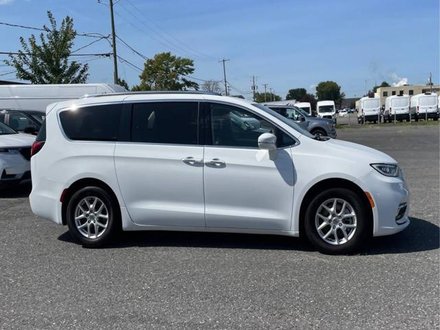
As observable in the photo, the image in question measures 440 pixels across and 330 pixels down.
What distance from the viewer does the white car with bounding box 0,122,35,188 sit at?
383 inches

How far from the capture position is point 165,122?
241 inches

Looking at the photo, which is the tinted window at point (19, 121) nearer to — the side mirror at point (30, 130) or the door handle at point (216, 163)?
the side mirror at point (30, 130)

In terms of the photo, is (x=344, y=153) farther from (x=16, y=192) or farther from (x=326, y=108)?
(x=326, y=108)

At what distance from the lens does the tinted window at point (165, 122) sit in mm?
6031

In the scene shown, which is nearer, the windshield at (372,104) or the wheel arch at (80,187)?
the wheel arch at (80,187)

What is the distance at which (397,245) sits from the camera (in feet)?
19.7

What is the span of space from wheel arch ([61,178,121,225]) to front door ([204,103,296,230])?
1.11m

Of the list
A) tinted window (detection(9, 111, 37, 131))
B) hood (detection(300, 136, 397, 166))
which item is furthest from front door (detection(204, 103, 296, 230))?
tinted window (detection(9, 111, 37, 131))

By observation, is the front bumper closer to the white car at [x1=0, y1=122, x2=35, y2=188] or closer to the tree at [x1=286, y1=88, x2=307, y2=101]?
the white car at [x1=0, y1=122, x2=35, y2=188]

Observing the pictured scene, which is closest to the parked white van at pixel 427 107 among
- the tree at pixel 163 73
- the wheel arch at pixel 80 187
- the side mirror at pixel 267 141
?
the tree at pixel 163 73

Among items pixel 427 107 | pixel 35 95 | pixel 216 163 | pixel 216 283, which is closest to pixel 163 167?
pixel 216 163

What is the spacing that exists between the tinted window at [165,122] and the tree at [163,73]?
178 ft

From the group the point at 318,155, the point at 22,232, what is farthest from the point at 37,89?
the point at 318,155

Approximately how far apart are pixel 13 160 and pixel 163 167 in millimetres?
5070
